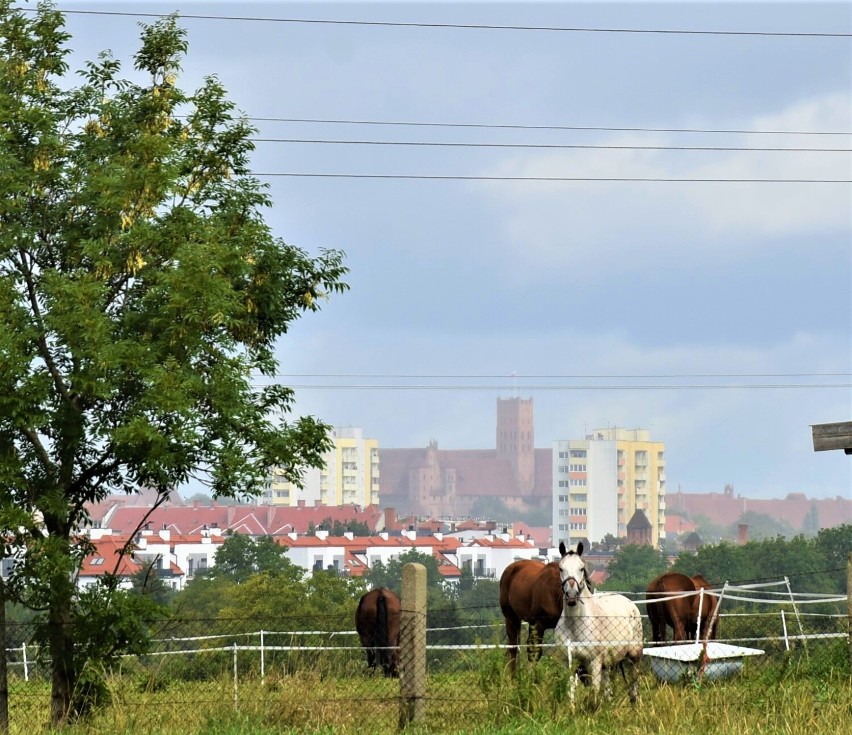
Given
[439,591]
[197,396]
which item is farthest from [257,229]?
[439,591]

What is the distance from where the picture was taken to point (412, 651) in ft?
38.2

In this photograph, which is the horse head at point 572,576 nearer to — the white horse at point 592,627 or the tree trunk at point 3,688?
the white horse at point 592,627

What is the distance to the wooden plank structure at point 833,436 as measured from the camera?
15242 mm

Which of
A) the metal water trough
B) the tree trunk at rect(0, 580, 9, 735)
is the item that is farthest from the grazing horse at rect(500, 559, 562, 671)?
the tree trunk at rect(0, 580, 9, 735)

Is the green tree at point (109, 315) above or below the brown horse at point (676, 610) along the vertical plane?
above

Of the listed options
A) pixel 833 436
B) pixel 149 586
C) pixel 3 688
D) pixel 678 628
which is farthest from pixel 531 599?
pixel 149 586

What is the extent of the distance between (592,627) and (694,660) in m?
1.77

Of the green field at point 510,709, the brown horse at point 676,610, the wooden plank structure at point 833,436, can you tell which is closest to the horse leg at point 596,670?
the green field at point 510,709

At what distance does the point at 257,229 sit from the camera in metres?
16.9

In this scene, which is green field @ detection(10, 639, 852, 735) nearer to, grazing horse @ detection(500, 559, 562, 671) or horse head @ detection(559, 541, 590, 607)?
horse head @ detection(559, 541, 590, 607)

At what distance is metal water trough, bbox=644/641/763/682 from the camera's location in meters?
15.3

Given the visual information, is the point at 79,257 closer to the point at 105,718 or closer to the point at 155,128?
the point at 155,128

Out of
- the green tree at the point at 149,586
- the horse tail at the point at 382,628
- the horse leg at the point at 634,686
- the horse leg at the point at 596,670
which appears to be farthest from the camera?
the horse tail at the point at 382,628

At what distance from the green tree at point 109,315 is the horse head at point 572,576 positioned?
12.3 ft
